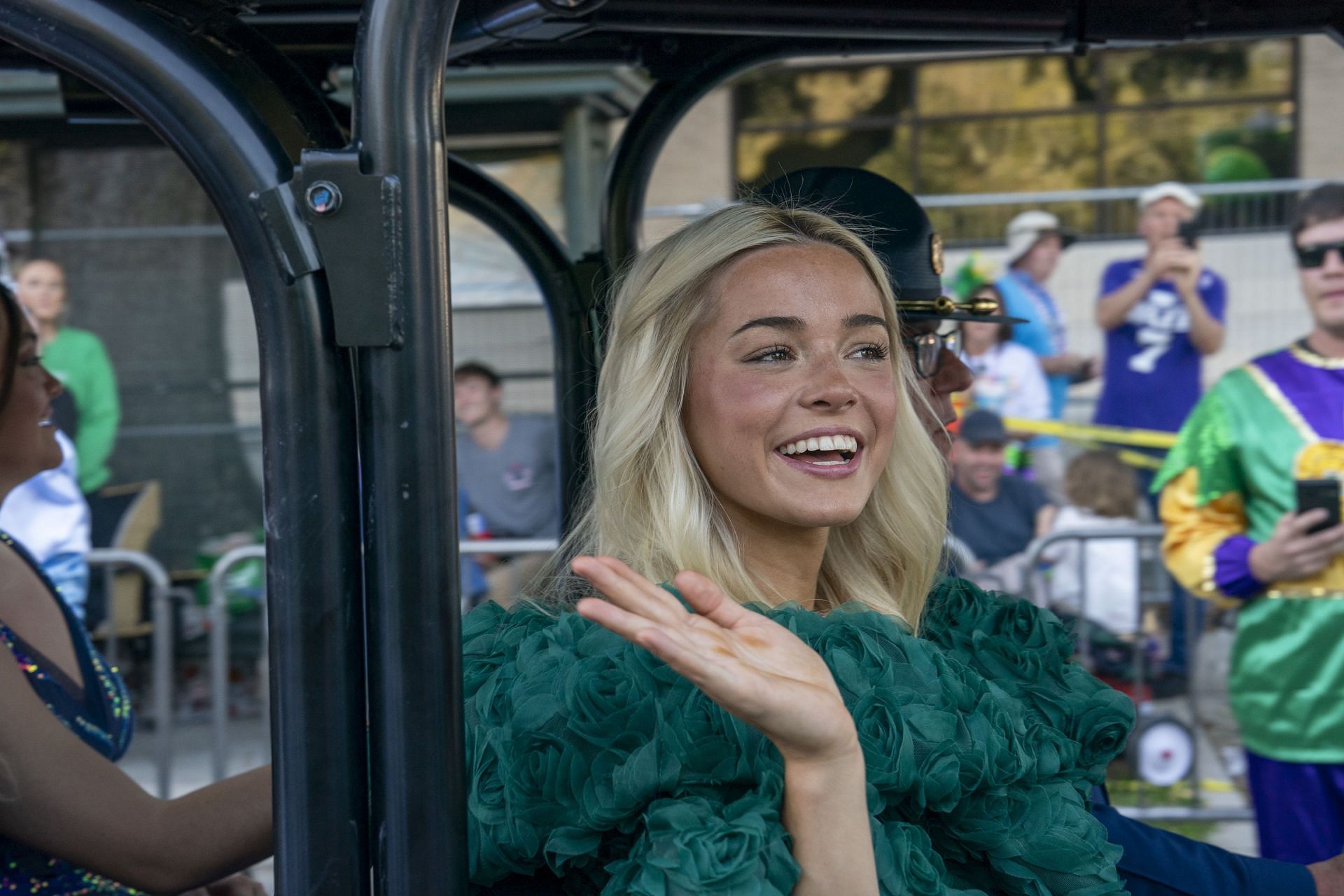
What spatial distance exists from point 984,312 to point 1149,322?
3.61m

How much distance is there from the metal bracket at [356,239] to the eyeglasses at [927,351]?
133cm

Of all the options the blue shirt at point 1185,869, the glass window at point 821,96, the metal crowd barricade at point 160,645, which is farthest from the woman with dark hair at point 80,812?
the glass window at point 821,96

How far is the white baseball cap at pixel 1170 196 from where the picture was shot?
5953mm

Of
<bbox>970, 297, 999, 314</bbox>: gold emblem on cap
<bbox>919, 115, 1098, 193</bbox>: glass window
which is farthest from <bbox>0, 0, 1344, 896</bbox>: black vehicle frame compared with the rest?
<bbox>919, 115, 1098, 193</bbox>: glass window

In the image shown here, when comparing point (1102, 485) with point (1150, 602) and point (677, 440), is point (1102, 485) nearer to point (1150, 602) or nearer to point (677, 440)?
point (1150, 602)

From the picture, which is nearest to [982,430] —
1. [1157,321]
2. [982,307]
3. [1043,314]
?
[1043,314]

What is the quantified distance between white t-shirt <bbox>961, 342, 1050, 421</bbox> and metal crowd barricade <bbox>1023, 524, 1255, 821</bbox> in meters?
1.05

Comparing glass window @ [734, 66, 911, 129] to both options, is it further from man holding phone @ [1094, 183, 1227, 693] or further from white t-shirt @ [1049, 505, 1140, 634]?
white t-shirt @ [1049, 505, 1140, 634]

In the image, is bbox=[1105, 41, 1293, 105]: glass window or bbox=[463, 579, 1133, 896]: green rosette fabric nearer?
bbox=[463, 579, 1133, 896]: green rosette fabric

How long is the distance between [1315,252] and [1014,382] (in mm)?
2253

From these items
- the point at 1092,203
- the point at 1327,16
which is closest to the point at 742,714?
the point at 1327,16

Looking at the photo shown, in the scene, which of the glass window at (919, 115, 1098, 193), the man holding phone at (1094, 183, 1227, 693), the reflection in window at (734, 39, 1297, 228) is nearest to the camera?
the man holding phone at (1094, 183, 1227, 693)

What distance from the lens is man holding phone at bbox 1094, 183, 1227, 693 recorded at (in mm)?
5797

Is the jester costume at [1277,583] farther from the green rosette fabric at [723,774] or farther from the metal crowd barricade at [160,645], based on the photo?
the metal crowd barricade at [160,645]
